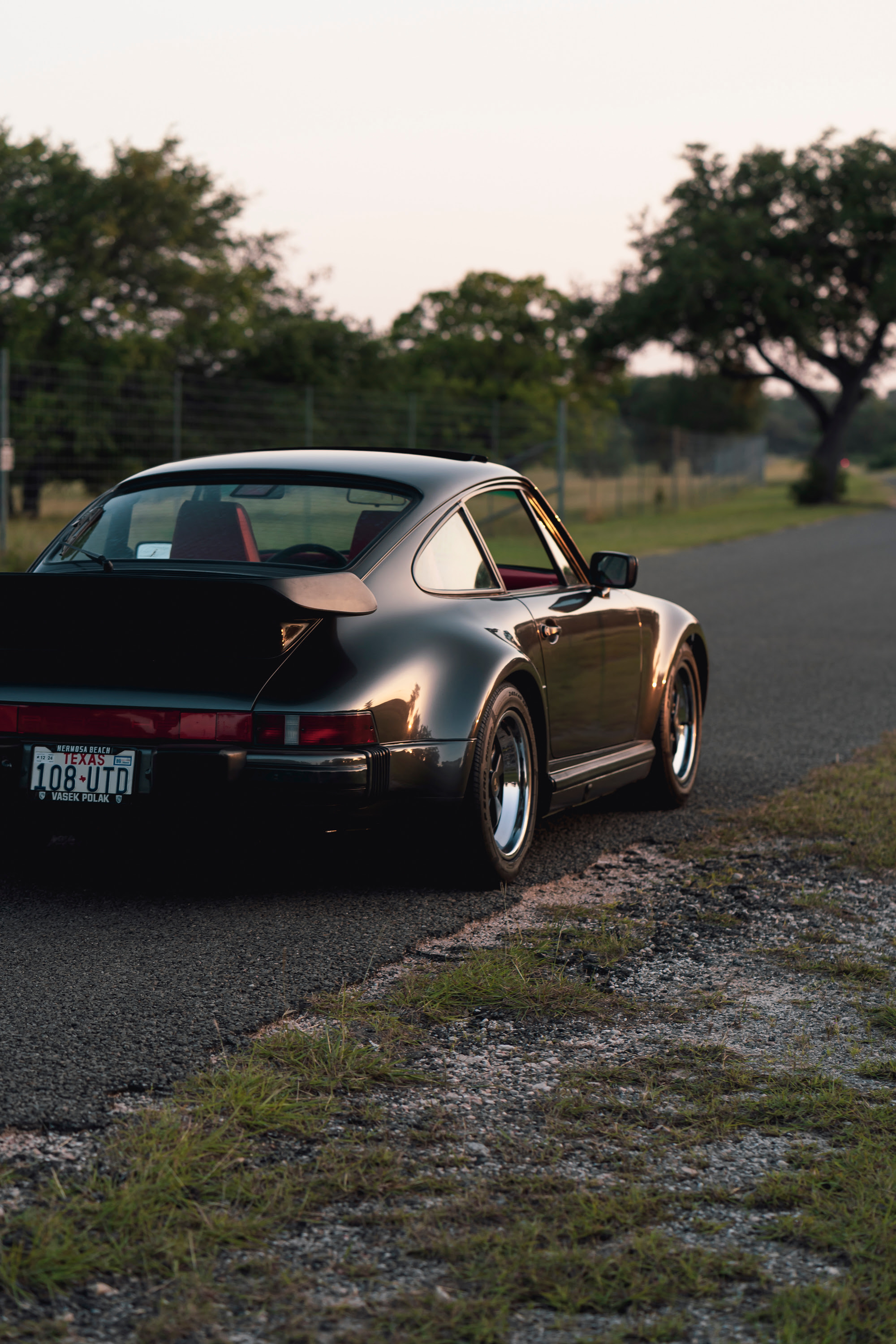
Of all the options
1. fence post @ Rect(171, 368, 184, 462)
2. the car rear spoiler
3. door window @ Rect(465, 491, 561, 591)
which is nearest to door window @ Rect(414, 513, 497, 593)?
door window @ Rect(465, 491, 561, 591)

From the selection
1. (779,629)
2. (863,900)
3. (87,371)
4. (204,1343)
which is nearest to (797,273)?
(87,371)

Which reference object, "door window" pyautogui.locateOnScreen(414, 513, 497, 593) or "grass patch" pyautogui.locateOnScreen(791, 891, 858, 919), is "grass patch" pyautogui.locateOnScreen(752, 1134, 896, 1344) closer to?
"grass patch" pyautogui.locateOnScreen(791, 891, 858, 919)

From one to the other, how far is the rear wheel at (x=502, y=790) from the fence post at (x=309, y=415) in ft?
61.5

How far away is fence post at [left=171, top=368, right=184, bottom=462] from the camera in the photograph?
22.1m

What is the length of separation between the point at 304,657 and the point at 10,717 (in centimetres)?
96

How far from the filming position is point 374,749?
495 cm

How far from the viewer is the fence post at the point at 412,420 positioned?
27.5 meters

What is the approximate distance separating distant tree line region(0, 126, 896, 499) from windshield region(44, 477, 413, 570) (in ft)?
56.9

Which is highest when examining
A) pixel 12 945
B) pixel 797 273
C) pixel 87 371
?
pixel 797 273

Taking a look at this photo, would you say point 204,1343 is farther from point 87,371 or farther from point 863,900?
point 87,371

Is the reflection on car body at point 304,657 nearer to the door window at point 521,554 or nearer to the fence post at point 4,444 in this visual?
the door window at point 521,554

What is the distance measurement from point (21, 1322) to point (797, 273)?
172 ft

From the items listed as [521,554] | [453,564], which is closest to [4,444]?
[521,554]

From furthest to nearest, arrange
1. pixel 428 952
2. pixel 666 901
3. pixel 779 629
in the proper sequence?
pixel 779 629 < pixel 666 901 < pixel 428 952
